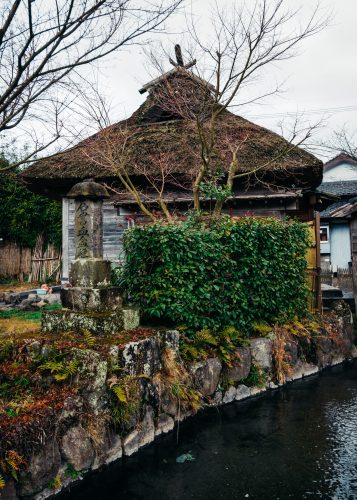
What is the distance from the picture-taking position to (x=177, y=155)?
12.3 metres

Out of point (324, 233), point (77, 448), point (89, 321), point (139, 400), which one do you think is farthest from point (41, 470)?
point (324, 233)

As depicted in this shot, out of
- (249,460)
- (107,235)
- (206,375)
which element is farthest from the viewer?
(107,235)

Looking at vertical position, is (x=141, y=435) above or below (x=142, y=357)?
below

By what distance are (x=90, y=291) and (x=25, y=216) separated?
1443 cm

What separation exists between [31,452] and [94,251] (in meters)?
3.24

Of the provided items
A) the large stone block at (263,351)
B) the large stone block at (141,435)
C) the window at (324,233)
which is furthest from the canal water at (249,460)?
the window at (324,233)

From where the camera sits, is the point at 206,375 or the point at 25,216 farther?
the point at 25,216

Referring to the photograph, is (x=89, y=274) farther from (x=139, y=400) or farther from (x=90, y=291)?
(x=139, y=400)

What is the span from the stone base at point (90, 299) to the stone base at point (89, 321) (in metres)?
0.15

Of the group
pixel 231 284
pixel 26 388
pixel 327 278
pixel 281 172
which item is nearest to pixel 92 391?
pixel 26 388

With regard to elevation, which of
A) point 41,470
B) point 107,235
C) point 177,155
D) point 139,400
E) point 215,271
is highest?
point 177,155

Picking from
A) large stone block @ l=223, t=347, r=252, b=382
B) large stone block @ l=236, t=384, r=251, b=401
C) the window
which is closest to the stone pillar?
large stone block @ l=223, t=347, r=252, b=382

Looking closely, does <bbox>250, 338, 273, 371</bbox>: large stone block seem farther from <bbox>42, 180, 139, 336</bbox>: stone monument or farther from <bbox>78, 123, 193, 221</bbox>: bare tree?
<bbox>78, 123, 193, 221</bbox>: bare tree

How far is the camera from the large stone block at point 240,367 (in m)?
7.17
